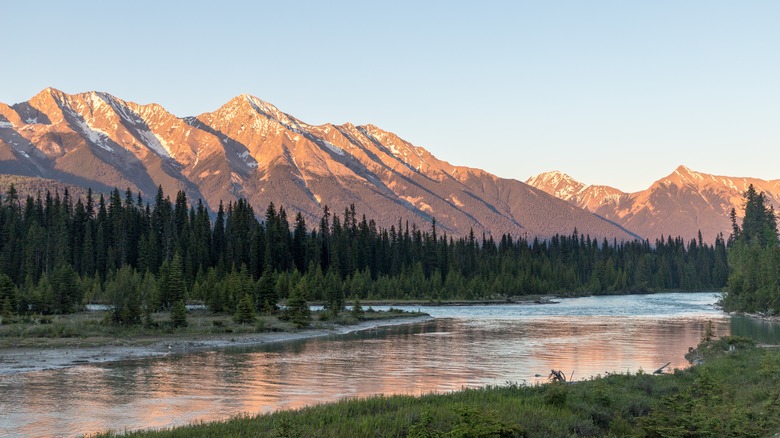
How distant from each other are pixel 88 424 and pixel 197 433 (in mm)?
9381

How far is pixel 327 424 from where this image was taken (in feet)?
76.4

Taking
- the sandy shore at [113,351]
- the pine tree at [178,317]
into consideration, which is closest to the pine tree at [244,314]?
the sandy shore at [113,351]

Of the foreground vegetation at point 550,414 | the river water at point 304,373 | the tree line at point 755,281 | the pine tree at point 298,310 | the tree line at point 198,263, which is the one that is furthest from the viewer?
the tree line at point 755,281

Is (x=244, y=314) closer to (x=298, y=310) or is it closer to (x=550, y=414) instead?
(x=298, y=310)

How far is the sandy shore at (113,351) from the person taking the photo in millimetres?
47347

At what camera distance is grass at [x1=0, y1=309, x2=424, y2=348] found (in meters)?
56.9

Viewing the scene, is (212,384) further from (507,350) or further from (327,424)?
(507,350)

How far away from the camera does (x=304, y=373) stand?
44.7m

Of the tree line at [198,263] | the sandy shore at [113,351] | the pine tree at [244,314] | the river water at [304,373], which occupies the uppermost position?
the tree line at [198,263]

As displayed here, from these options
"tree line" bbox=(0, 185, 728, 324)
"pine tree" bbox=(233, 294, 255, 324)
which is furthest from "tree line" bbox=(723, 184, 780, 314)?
"pine tree" bbox=(233, 294, 255, 324)

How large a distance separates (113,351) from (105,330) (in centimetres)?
892

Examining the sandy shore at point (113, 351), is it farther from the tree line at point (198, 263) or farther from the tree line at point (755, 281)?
the tree line at point (755, 281)

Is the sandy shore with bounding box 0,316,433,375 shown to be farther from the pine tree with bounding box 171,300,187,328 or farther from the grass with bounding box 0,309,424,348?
the pine tree with bounding box 171,300,187,328

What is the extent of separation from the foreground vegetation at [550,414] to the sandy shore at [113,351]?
2821 centimetres
